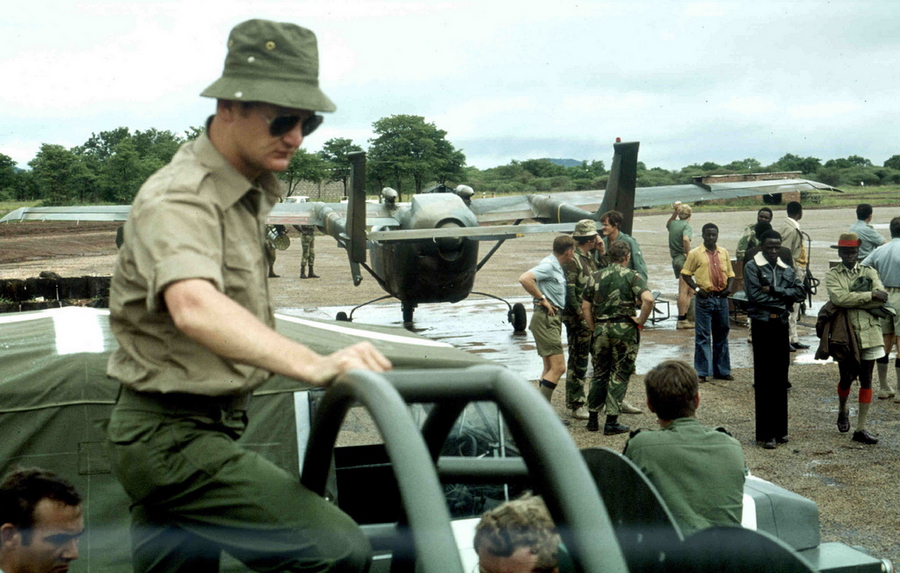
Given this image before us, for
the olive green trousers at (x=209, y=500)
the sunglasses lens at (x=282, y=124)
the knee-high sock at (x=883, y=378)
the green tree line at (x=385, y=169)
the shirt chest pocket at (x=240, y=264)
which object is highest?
the green tree line at (x=385, y=169)

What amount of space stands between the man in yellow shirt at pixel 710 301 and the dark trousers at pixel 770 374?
96.6 inches

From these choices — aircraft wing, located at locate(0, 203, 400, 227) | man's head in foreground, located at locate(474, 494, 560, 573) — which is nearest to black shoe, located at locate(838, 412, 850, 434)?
man's head in foreground, located at locate(474, 494, 560, 573)

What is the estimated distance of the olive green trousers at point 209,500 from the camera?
1582 millimetres

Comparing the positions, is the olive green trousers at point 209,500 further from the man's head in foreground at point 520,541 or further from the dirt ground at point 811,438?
the dirt ground at point 811,438

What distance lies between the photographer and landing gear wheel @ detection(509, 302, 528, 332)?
1433 centimetres

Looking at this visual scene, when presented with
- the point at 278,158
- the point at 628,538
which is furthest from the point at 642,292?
the point at 278,158

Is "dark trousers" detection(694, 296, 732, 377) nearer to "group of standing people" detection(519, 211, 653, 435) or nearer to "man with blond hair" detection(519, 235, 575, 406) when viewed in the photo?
"group of standing people" detection(519, 211, 653, 435)

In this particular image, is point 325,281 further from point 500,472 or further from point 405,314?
point 500,472

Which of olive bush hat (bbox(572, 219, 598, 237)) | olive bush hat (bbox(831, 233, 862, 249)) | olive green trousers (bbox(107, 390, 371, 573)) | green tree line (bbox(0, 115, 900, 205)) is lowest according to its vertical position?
olive green trousers (bbox(107, 390, 371, 573))

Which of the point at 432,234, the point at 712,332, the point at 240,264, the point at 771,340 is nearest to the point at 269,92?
the point at 240,264

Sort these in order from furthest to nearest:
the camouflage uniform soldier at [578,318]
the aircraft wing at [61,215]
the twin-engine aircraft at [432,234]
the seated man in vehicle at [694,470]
A: the aircraft wing at [61,215], the twin-engine aircraft at [432,234], the camouflage uniform soldier at [578,318], the seated man in vehicle at [694,470]

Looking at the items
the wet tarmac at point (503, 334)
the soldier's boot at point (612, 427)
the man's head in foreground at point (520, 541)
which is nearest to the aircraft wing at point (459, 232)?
the wet tarmac at point (503, 334)

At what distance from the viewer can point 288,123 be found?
1.76 meters

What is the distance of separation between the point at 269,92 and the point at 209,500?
0.75m
